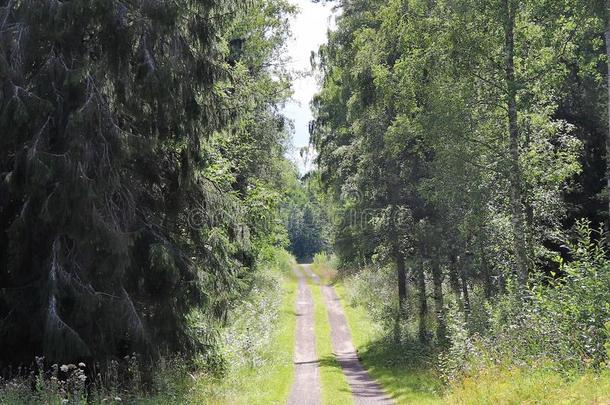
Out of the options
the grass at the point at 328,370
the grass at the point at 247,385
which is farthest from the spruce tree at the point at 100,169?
the grass at the point at 328,370

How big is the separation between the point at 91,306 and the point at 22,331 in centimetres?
122

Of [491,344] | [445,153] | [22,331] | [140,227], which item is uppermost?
[445,153]

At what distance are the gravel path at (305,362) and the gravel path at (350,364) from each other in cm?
101

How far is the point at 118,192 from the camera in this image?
992cm

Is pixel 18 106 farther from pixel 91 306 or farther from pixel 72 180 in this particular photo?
pixel 91 306

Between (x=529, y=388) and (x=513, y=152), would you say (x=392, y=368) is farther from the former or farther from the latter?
(x=529, y=388)

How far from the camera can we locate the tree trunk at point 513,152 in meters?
14.2

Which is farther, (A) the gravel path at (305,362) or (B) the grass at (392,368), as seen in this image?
(A) the gravel path at (305,362)

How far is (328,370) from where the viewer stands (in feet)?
62.3

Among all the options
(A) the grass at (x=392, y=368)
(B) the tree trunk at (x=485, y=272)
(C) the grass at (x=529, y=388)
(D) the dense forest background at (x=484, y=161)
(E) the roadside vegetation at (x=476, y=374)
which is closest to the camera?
(C) the grass at (x=529, y=388)

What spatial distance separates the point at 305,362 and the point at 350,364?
1.67 metres

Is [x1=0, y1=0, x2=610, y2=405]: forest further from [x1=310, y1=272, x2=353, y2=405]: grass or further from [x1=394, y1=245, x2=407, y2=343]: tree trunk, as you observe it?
[x1=394, y1=245, x2=407, y2=343]: tree trunk

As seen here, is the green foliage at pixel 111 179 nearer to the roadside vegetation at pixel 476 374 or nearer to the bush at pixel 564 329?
the roadside vegetation at pixel 476 374

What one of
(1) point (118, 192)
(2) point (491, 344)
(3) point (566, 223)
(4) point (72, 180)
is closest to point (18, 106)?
(4) point (72, 180)
